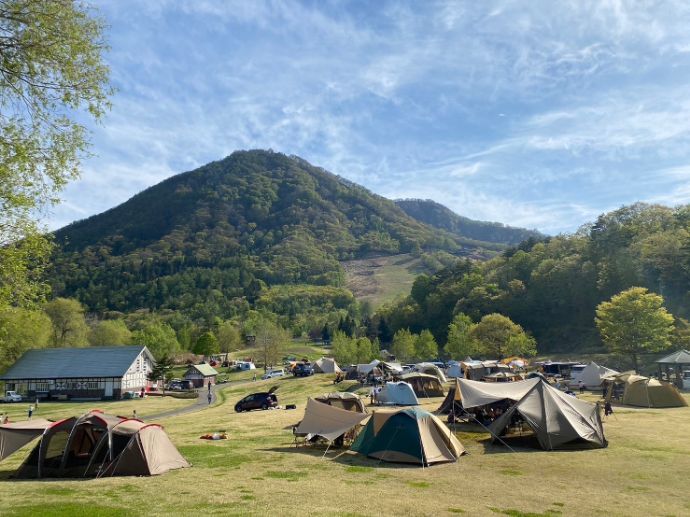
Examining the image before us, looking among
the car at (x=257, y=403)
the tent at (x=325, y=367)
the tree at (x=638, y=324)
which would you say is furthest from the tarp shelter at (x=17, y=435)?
the tent at (x=325, y=367)

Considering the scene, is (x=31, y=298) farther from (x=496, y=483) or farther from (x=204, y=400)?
(x=204, y=400)

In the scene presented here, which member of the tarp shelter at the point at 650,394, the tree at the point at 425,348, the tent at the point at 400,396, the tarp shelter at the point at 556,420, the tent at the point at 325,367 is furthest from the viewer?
the tree at the point at 425,348

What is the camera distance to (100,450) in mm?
15633

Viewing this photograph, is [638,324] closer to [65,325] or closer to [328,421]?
[328,421]

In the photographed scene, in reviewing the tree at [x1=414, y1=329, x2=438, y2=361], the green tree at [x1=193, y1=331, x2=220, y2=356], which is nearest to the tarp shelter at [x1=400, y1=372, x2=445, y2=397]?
the tree at [x1=414, y1=329, x2=438, y2=361]

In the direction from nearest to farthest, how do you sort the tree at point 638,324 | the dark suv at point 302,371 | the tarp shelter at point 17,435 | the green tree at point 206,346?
the tarp shelter at point 17,435
the tree at point 638,324
the dark suv at point 302,371
the green tree at point 206,346

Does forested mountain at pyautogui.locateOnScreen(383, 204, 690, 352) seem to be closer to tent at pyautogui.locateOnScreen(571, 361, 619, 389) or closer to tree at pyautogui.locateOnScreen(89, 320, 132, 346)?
tent at pyautogui.locateOnScreen(571, 361, 619, 389)

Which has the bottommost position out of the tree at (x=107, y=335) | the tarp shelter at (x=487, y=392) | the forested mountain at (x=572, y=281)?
the tarp shelter at (x=487, y=392)

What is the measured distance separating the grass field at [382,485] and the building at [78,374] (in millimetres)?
44595

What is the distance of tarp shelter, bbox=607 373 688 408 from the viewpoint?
1200 inches

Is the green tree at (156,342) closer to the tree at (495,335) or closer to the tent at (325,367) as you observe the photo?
the tent at (325,367)

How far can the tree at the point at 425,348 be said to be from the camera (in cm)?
8000

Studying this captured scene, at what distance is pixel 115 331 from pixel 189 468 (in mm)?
86532

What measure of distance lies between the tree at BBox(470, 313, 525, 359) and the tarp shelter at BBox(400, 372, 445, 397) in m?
32.5
